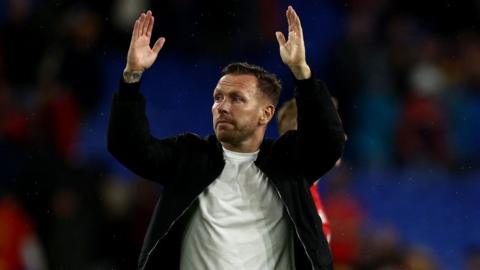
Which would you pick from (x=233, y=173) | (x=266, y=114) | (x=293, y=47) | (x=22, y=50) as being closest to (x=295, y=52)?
(x=293, y=47)

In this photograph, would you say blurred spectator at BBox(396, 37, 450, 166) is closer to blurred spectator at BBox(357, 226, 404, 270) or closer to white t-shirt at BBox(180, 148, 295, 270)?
blurred spectator at BBox(357, 226, 404, 270)

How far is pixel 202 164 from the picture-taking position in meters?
3.65

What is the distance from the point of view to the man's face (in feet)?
12.0

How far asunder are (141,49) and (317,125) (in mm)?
676

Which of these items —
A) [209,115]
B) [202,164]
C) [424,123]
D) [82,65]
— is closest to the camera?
[202,164]

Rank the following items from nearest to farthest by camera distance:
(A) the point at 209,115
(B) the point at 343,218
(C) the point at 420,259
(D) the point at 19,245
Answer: (D) the point at 19,245, (B) the point at 343,218, (C) the point at 420,259, (A) the point at 209,115

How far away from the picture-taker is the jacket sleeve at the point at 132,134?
3.42m

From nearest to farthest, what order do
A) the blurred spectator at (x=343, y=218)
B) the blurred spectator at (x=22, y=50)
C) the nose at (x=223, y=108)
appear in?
the nose at (x=223, y=108)
the blurred spectator at (x=343, y=218)
the blurred spectator at (x=22, y=50)

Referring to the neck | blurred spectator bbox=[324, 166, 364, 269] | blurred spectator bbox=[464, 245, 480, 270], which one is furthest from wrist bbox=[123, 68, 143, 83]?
blurred spectator bbox=[464, 245, 480, 270]

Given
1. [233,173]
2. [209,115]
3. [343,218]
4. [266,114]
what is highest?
[266,114]

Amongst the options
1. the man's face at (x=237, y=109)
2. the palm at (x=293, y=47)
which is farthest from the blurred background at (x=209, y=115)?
the palm at (x=293, y=47)

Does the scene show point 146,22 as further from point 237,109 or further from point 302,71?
point 302,71

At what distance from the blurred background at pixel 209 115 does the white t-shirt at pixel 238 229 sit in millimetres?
2948

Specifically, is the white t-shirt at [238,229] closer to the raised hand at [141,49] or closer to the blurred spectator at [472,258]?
the raised hand at [141,49]
